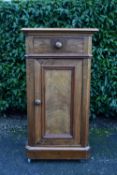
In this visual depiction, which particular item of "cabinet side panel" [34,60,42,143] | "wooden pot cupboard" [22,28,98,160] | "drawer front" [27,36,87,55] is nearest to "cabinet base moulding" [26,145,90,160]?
"wooden pot cupboard" [22,28,98,160]

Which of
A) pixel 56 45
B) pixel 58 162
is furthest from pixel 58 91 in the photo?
pixel 58 162

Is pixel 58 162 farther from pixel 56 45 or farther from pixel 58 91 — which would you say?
pixel 56 45

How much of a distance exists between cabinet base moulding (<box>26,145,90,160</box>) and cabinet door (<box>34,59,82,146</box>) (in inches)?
2.2

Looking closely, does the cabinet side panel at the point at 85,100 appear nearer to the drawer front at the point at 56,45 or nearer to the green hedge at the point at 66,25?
the drawer front at the point at 56,45

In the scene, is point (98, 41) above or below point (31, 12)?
below

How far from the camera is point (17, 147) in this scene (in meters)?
3.83

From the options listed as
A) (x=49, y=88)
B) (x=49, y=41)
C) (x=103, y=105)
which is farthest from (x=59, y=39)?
(x=103, y=105)

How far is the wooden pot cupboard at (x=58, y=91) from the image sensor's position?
3.17m

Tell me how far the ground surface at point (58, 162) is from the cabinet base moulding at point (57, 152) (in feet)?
0.25

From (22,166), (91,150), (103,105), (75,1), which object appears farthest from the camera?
(103,105)

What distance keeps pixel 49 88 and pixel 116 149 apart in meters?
1.07

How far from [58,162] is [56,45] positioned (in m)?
1.12

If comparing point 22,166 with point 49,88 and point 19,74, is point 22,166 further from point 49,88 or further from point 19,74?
point 19,74

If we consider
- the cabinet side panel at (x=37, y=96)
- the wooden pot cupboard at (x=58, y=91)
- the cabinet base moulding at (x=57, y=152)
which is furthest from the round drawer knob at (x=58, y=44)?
the cabinet base moulding at (x=57, y=152)
